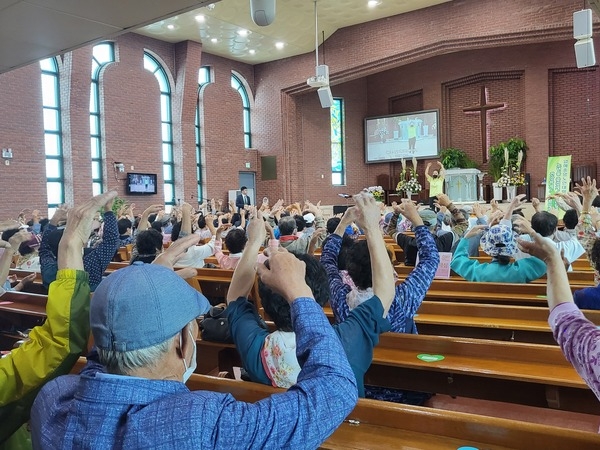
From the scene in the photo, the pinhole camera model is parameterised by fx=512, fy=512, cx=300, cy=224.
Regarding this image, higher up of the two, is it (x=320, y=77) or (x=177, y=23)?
(x=177, y=23)

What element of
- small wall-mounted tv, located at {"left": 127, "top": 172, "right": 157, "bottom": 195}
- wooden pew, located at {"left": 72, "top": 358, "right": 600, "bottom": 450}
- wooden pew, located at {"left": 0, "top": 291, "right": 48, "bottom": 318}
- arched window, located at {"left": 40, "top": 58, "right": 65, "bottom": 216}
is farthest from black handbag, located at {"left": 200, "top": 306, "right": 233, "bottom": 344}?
small wall-mounted tv, located at {"left": 127, "top": 172, "right": 157, "bottom": 195}

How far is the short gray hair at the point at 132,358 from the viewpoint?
0.93 m

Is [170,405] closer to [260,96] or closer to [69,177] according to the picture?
[69,177]

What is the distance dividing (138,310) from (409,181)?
1440 cm

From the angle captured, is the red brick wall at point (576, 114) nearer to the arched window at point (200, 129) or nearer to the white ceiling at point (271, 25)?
the white ceiling at point (271, 25)

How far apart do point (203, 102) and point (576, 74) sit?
1005cm

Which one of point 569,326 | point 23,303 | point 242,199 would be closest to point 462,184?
point 242,199

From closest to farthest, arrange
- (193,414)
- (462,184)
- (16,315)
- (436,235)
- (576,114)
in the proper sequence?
(193,414) < (16,315) < (436,235) < (576,114) < (462,184)

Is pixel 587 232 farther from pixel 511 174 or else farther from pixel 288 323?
pixel 511 174

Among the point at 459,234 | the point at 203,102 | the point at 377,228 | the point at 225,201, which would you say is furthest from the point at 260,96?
the point at 377,228

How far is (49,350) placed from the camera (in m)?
1.34

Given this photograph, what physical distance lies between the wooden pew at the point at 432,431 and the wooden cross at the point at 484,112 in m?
13.8

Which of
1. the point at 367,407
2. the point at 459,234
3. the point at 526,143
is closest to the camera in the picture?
the point at 367,407

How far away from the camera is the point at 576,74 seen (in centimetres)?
1348
